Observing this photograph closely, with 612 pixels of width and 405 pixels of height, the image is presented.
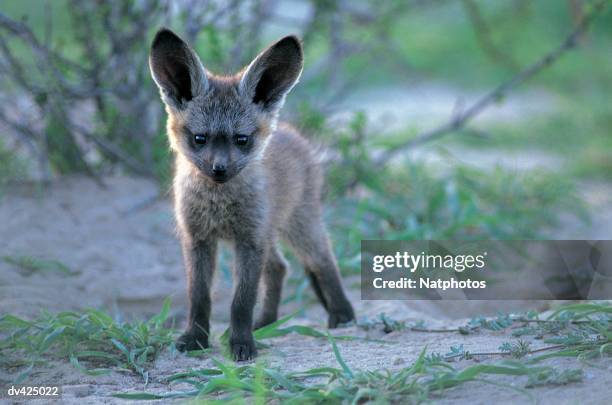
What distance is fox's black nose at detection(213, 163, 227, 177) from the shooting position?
4.25 m

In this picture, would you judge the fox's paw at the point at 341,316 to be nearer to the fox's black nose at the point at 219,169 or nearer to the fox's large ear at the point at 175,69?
the fox's black nose at the point at 219,169

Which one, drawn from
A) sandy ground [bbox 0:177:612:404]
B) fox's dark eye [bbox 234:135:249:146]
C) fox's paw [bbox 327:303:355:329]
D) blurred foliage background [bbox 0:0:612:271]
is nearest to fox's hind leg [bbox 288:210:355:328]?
fox's paw [bbox 327:303:355:329]

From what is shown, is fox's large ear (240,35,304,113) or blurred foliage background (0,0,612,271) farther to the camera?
blurred foliage background (0,0,612,271)

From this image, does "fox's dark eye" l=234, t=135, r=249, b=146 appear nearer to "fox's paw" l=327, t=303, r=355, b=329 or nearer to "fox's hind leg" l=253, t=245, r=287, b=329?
"fox's hind leg" l=253, t=245, r=287, b=329

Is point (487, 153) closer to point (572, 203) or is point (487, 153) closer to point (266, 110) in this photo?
point (572, 203)

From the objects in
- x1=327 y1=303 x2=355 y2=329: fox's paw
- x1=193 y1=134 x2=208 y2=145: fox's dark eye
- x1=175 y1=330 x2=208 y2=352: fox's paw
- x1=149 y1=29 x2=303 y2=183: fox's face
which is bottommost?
x1=175 y1=330 x2=208 y2=352: fox's paw

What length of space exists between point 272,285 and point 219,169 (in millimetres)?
1350

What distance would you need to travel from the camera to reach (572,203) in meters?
7.62

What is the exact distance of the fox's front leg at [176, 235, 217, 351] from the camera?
177 inches

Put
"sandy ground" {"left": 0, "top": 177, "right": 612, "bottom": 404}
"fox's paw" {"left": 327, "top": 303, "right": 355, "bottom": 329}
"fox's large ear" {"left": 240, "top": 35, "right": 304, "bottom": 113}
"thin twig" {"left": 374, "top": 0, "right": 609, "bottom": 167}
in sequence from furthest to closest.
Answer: "thin twig" {"left": 374, "top": 0, "right": 609, "bottom": 167} → "fox's paw" {"left": 327, "top": 303, "right": 355, "bottom": 329} → "fox's large ear" {"left": 240, "top": 35, "right": 304, "bottom": 113} → "sandy ground" {"left": 0, "top": 177, "right": 612, "bottom": 404}

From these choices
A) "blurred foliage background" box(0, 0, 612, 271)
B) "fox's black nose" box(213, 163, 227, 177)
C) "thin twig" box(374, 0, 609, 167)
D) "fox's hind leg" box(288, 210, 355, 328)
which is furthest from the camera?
"thin twig" box(374, 0, 609, 167)

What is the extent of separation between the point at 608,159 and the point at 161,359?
273 inches

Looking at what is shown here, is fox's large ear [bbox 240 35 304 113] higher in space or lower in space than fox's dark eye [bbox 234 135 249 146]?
higher

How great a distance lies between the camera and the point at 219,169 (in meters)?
4.25
